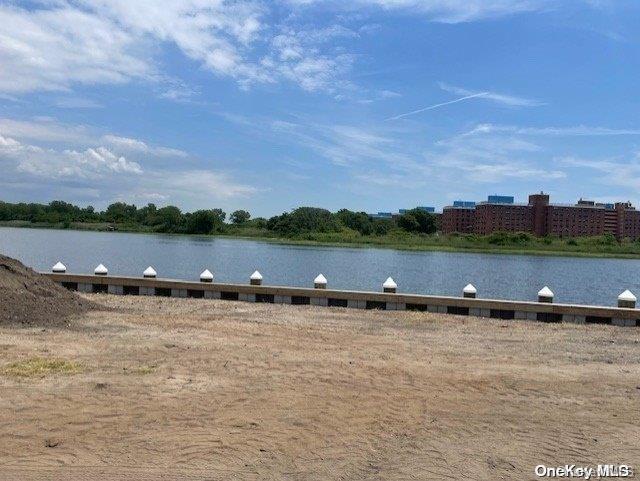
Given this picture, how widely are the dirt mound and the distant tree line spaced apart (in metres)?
76.1

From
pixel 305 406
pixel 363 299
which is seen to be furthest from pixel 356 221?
pixel 305 406

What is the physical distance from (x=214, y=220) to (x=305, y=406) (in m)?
95.4

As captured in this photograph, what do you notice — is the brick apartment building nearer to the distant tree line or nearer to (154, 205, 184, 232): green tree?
the distant tree line

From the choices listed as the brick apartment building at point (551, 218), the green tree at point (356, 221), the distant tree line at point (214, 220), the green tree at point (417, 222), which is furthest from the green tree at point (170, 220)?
the brick apartment building at point (551, 218)

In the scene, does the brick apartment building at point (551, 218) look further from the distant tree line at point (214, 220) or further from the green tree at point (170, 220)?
the green tree at point (170, 220)

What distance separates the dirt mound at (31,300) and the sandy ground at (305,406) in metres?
0.78

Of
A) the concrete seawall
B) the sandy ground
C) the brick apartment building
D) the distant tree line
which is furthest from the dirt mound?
the brick apartment building

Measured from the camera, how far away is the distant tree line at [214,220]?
9288 centimetres

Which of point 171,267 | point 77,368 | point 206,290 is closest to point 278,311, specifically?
point 206,290

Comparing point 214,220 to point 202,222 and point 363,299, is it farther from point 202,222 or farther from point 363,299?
point 363,299

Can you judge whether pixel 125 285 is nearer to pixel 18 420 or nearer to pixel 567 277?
pixel 18 420

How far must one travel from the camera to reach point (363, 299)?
1466cm

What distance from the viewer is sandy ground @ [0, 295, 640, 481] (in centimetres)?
472

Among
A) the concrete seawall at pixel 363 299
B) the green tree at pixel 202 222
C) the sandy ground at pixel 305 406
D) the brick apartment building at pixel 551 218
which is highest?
the brick apartment building at pixel 551 218
